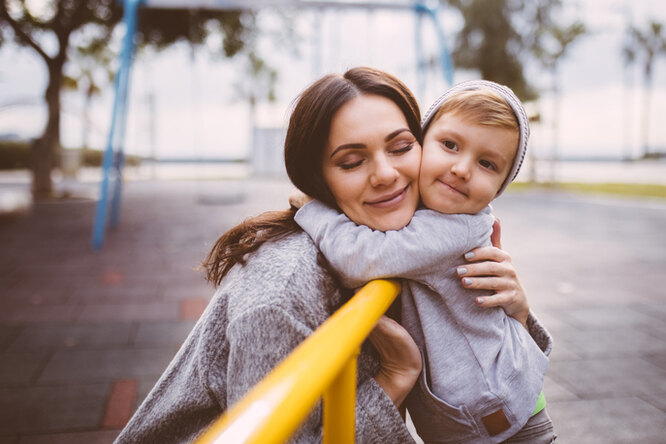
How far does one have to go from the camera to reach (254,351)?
3.38 ft

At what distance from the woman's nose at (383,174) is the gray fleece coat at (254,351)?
0.22 meters

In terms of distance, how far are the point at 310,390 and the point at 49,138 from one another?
1132 centimetres

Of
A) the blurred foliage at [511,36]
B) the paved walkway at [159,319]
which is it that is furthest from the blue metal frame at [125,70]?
the blurred foliage at [511,36]

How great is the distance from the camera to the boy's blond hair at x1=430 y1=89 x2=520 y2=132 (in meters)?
1.36

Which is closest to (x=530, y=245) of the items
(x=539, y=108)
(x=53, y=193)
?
(x=53, y=193)

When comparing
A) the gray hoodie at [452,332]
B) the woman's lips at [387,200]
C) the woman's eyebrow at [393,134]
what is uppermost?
the woman's eyebrow at [393,134]

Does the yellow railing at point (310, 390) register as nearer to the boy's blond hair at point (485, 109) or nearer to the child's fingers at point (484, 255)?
the child's fingers at point (484, 255)

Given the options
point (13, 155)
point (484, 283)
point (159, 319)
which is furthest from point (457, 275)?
point (13, 155)

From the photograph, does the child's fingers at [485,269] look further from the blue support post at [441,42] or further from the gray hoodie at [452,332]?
the blue support post at [441,42]

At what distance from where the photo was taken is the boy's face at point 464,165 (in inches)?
53.1

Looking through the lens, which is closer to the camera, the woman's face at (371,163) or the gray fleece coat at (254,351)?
the gray fleece coat at (254,351)

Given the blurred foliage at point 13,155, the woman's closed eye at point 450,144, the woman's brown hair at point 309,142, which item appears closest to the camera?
the woman's brown hair at point 309,142

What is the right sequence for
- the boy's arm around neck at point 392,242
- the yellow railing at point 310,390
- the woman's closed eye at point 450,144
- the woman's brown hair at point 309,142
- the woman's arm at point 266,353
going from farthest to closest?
the woman's closed eye at point 450,144 < the woman's brown hair at point 309,142 < the boy's arm around neck at point 392,242 < the woman's arm at point 266,353 < the yellow railing at point 310,390

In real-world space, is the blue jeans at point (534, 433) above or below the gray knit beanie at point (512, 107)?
below
